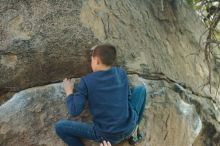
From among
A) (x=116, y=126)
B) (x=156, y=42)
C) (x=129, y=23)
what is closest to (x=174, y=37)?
(x=156, y=42)

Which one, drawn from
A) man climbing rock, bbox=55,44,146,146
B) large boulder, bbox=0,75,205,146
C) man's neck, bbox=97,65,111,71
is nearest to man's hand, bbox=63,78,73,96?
man climbing rock, bbox=55,44,146,146

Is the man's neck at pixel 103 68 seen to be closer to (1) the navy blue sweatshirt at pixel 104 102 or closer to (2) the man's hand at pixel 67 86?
(1) the navy blue sweatshirt at pixel 104 102

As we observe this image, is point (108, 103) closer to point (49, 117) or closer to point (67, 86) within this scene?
point (67, 86)

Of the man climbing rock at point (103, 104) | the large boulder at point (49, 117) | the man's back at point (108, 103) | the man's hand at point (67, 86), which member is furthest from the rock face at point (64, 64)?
the man's back at point (108, 103)

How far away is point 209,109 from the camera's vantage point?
639cm

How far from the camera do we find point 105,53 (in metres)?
4.95

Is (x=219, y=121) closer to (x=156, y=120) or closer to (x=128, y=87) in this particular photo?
(x=156, y=120)

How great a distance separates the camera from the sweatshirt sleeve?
15.6 feet

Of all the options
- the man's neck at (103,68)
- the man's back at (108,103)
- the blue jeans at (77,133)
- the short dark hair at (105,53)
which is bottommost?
the blue jeans at (77,133)

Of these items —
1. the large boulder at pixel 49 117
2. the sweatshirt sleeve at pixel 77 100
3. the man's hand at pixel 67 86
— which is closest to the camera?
the sweatshirt sleeve at pixel 77 100

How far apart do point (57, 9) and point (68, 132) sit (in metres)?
1.38

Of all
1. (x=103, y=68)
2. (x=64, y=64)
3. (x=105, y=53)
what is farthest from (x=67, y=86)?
(x=105, y=53)

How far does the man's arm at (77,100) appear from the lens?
4.75m

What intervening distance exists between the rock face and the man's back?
381 mm
